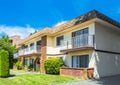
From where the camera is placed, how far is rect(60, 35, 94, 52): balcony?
20.8 m

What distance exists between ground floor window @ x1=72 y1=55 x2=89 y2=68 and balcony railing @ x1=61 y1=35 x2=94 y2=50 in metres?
1.33

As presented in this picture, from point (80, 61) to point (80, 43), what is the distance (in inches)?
87.8

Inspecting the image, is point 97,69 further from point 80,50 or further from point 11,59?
point 11,59

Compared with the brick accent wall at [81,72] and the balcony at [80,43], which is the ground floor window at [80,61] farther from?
the brick accent wall at [81,72]

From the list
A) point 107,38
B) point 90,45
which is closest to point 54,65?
point 90,45

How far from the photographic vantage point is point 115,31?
24938mm

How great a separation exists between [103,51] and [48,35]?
9495 millimetres

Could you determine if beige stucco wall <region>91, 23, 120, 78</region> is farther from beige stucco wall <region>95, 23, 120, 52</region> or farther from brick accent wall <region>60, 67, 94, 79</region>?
brick accent wall <region>60, 67, 94, 79</region>

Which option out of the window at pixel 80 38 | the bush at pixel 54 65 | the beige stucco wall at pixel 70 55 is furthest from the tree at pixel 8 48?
the window at pixel 80 38

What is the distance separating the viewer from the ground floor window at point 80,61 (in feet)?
71.1

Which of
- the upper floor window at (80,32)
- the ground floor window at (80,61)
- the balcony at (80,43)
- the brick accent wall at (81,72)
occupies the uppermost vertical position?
the upper floor window at (80,32)

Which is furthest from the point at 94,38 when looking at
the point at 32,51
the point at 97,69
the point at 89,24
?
the point at 32,51

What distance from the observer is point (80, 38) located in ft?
73.0

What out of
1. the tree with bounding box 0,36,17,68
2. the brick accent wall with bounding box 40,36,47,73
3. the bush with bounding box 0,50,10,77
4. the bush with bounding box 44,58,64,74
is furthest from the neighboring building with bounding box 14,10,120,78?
the tree with bounding box 0,36,17,68
